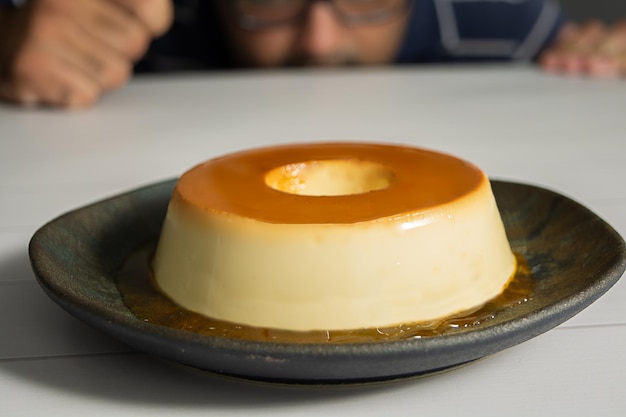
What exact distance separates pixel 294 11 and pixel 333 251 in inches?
65.5

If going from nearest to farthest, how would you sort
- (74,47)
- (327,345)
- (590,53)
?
(327,345) < (74,47) < (590,53)

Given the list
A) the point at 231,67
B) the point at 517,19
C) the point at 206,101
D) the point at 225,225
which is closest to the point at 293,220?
the point at 225,225

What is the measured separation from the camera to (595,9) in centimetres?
321

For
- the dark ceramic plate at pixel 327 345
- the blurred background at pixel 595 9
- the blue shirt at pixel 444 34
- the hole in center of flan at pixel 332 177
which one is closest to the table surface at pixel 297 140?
the dark ceramic plate at pixel 327 345

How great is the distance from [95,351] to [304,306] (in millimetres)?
152

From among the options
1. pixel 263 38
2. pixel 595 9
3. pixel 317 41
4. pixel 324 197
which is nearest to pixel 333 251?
pixel 324 197

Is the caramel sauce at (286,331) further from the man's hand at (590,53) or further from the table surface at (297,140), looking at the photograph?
the man's hand at (590,53)

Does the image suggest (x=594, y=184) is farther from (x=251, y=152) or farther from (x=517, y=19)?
(x=517, y=19)

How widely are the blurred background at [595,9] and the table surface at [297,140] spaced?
1.33m

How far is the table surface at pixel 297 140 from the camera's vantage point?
545 mm

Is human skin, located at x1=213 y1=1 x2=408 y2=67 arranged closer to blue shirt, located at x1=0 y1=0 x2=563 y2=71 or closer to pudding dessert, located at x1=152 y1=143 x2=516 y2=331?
blue shirt, located at x1=0 y1=0 x2=563 y2=71

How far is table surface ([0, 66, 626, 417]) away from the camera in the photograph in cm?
A: 54

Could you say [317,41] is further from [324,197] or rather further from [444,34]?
[324,197]

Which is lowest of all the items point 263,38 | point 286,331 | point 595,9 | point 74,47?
point 595,9
